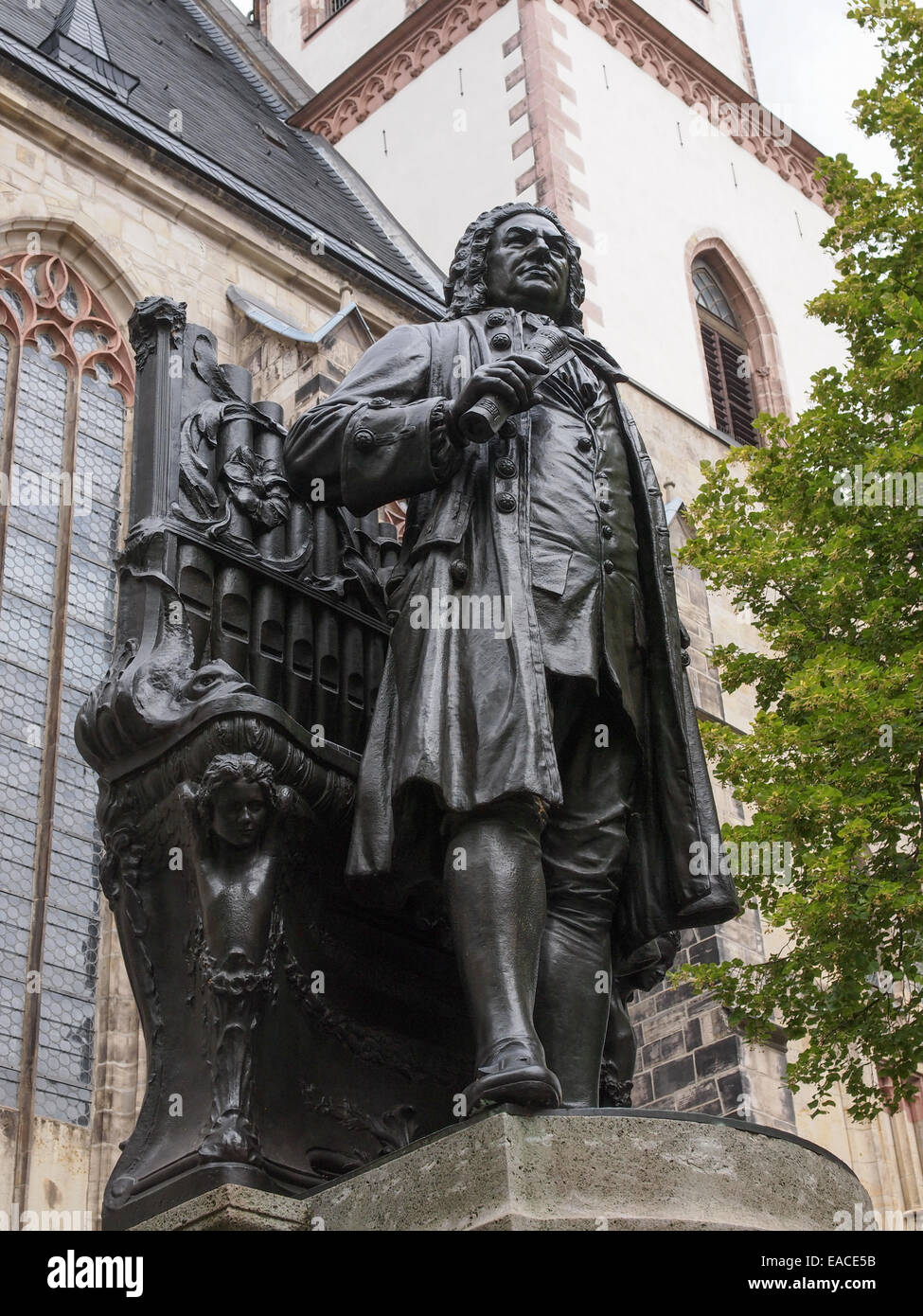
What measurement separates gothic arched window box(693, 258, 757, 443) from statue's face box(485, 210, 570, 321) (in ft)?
51.8

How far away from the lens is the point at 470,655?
357 centimetres

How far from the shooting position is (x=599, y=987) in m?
3.55

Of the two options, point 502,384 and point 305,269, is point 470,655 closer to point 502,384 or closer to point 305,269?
point 502,384

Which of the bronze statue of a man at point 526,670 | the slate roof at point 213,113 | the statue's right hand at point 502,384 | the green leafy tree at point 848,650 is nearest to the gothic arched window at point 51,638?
the slate roof at point 213,113

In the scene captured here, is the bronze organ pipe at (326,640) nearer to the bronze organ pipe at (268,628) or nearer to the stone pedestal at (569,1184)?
the bronze organ pipe at (268,628)

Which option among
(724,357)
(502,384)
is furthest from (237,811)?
(724,357)

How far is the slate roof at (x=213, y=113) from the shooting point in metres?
14.4

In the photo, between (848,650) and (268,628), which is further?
(848,650)

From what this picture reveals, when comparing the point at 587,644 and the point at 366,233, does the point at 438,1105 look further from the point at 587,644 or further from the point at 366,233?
the point at 366,233

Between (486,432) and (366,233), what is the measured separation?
50.5ft

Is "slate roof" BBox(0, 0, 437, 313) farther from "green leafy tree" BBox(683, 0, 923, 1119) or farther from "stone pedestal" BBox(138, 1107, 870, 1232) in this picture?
"stone pedestal" BBox(138, 1107, 870, 1232)

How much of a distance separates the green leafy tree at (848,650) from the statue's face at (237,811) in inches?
199

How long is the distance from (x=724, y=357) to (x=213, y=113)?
6.40m
